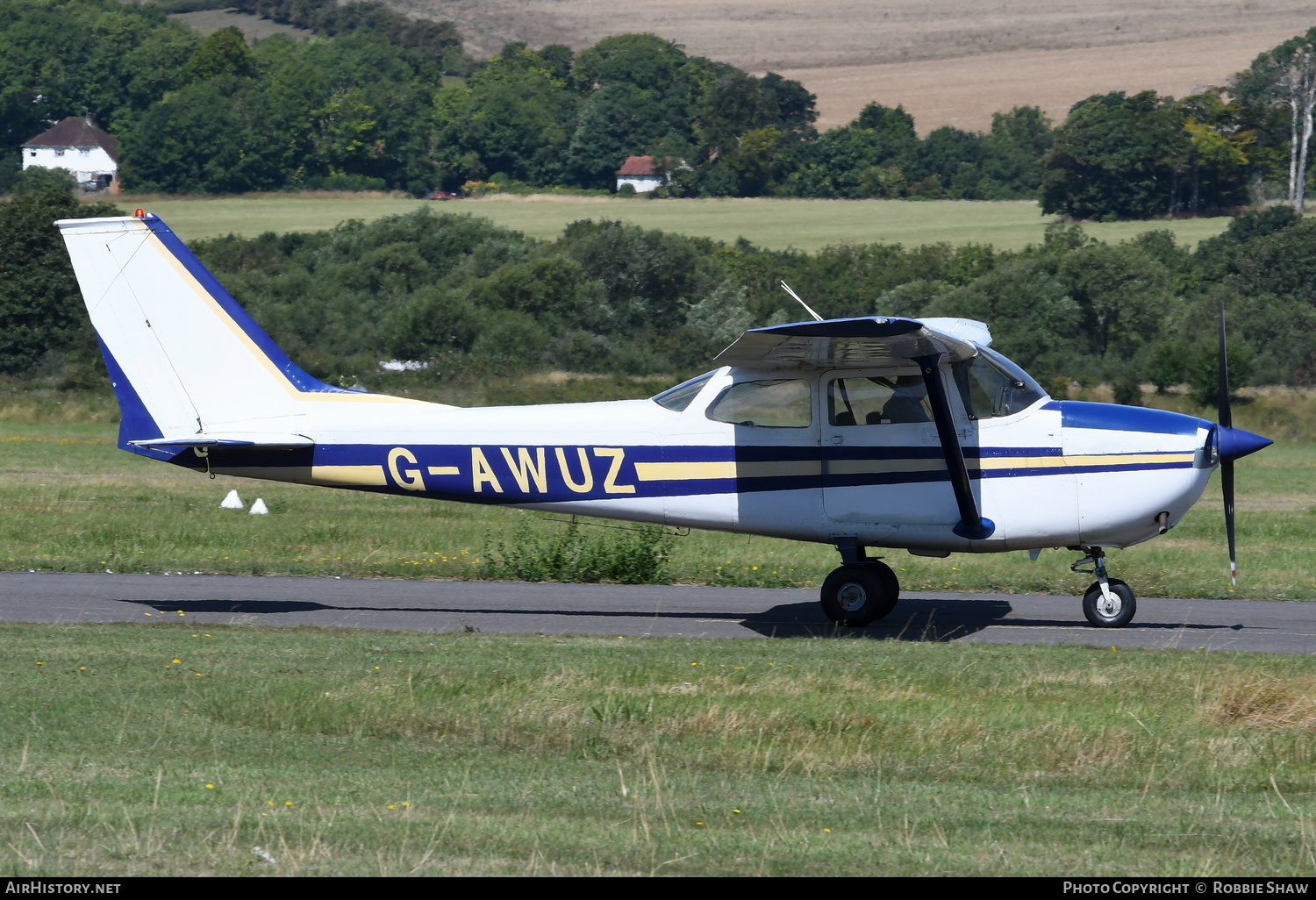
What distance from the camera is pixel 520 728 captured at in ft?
27.1

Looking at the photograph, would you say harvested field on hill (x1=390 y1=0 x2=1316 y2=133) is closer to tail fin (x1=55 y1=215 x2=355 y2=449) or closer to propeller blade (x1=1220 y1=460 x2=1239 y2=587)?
propeller blade (x1=1220 y1=460 x2=1239 y2=587)

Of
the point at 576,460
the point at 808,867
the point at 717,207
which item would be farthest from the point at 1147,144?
the point at 808,867

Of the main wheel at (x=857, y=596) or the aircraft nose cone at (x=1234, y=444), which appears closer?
the aircraft nose cone at (x=1234, y=444)

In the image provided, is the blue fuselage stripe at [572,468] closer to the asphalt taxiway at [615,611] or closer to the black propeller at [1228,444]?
the asphalt taxiway at [615,611]

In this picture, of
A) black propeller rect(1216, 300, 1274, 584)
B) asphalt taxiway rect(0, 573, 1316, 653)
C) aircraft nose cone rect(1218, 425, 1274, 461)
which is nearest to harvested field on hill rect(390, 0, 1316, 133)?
asphalt taxiway rect(0, 573, 1316, 653)

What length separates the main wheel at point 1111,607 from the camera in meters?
12.2

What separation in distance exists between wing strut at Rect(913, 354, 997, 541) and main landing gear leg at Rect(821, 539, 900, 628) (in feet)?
2.94

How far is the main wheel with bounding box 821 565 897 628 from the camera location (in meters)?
12.3

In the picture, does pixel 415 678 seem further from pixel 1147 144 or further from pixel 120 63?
pixel 120 63

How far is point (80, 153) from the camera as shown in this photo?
9744 cm

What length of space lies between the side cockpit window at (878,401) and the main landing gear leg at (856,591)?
108cm

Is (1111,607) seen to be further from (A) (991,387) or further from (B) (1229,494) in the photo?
(A) (991,387)

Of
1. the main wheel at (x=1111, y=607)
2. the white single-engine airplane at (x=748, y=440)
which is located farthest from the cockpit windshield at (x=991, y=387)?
the main wheel at (x=1111, y=607)

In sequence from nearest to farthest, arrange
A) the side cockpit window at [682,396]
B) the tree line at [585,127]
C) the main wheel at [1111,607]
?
1. the main wheel at [1111,607]
2. the side cockpit window at [682,396]
3. the tree line at [585,127]
